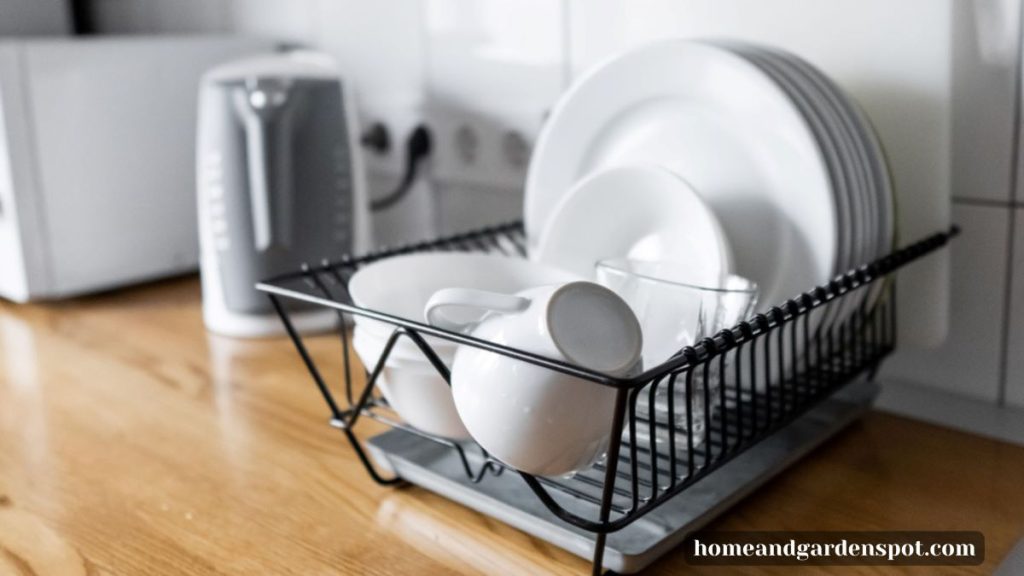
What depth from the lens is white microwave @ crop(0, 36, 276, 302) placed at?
114cm

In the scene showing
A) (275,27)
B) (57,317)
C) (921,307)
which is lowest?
(57,317)

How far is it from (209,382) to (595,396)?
54 centimetres

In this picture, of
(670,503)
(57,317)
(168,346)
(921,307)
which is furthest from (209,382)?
(921,307)

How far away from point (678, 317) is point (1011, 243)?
0.32 metres

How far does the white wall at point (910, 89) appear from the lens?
0.74 metres

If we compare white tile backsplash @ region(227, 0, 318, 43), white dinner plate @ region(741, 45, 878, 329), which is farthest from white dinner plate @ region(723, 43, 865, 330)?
white tile backsplash @ region(227, 0, 318, 43)

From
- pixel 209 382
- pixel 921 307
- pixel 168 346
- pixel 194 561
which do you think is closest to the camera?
pixel 194 561

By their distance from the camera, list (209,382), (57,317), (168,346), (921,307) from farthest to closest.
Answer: (57,317)
(168,346)
(209,382)
(921,307)

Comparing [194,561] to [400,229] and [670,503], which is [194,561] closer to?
[670,503]

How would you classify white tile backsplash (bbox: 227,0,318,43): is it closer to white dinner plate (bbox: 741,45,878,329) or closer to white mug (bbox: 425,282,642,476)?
white dinner plate (bbox: 741,45,878,329)

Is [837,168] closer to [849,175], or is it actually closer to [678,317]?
[849,175]

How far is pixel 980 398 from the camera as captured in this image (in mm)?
794

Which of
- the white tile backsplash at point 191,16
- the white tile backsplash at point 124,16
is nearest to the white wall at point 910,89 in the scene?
the white tile backsplash at point 191,16

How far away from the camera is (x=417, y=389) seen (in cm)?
60
